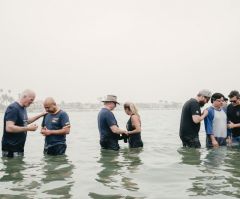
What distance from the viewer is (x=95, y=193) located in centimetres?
691

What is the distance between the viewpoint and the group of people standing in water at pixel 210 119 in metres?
10.6

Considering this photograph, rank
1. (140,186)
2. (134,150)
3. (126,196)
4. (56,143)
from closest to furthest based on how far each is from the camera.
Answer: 1. (126,196)
2. (140,186)
3. (56,143)
4. (134,150)

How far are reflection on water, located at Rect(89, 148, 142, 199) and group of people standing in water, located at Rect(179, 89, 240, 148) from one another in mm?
1756

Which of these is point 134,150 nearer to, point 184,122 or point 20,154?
point 184,122

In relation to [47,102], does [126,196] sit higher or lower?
lower

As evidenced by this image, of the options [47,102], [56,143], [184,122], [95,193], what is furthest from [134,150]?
[95,193]

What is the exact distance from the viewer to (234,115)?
11594 mm

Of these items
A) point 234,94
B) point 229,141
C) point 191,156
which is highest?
point 234,94

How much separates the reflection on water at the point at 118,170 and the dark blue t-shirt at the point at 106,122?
63 cm

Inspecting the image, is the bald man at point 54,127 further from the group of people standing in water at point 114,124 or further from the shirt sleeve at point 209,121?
the shirt sleeve at point 209,121

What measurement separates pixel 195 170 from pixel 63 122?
3583 millimetres

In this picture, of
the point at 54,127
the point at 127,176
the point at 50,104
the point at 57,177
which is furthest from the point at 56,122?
the point at 127,176

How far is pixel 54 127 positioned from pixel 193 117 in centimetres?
399

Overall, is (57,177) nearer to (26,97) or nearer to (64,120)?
(64,120)
